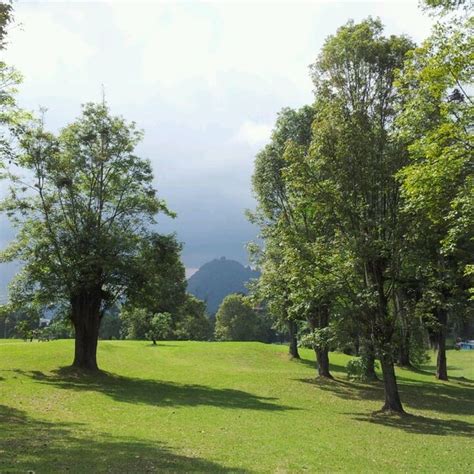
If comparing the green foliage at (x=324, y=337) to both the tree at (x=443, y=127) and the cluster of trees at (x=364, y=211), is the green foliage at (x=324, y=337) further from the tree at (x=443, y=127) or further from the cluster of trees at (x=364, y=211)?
the tree at (x=443, y=127)

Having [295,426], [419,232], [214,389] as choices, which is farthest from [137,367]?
[419,232]

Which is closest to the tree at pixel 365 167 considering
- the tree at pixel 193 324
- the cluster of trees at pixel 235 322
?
the tree at pixel 193 324

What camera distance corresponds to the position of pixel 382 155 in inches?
966

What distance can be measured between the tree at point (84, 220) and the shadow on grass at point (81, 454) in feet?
52.1

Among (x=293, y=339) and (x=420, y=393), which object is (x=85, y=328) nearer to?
(x=420, y=393)

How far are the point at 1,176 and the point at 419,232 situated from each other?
25572 mm

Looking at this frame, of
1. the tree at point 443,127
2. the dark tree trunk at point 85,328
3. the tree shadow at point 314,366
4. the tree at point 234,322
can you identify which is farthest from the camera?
the tree at point 234,322

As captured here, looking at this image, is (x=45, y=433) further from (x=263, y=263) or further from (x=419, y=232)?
(x=263, y=263)

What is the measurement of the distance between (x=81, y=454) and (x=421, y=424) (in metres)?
16.5

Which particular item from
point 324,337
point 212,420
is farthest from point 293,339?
point 212,420

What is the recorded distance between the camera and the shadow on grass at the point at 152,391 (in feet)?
83.9

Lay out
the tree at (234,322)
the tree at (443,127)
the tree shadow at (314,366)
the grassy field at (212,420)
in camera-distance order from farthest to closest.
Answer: the tree at (234,322)
the tree shadow at (314,366)
the tree at (443,127)
the grassy field at (212,420)

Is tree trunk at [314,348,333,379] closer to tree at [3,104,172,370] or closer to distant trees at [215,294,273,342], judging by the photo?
tree at [3,104,172,370]

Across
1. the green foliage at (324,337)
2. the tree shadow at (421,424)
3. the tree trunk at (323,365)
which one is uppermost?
the green foliage at (324,337)
